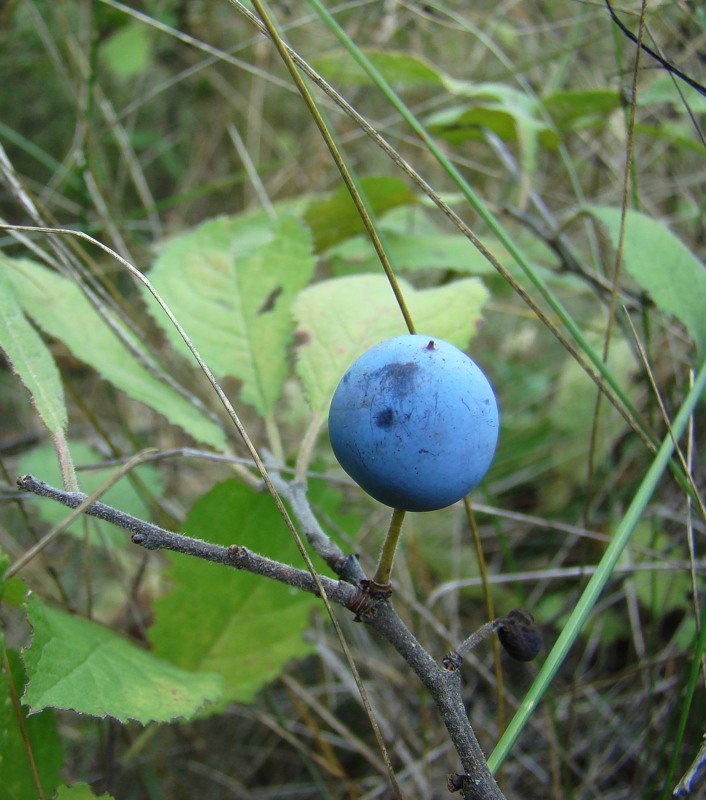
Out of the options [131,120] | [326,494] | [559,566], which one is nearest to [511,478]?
[559,566]

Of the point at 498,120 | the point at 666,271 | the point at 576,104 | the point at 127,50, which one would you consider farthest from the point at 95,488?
the point at 127,50

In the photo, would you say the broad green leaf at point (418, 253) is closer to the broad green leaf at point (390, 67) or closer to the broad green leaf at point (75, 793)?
the broad green leaf at point (390, 67)

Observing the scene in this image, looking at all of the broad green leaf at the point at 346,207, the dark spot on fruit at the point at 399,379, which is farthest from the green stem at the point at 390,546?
the broad green leaf at the point at 346,207

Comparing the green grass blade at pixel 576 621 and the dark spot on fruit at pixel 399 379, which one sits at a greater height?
the dark spot on fruit at pixel 399 379

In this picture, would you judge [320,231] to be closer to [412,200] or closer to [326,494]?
[412,200]

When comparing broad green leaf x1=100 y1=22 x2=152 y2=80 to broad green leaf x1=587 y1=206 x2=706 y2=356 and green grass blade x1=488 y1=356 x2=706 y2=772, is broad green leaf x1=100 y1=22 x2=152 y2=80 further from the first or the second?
green grass blade x1=488 y1=356 x2=706 y2=772

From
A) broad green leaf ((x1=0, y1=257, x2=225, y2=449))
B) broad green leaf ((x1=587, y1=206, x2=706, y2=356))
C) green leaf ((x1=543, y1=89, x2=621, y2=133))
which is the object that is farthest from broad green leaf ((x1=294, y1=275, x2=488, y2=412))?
green leaf ((x1=543, y1=89, x2=621, y2=133))
